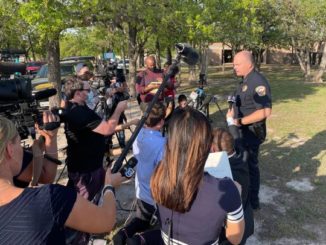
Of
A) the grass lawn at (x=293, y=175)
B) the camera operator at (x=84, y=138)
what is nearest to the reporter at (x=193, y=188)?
the camera operator at (x=84, y=138)

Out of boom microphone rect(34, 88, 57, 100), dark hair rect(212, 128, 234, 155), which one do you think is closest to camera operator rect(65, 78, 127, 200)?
boom microphone rect(34, 88, 57, 100)

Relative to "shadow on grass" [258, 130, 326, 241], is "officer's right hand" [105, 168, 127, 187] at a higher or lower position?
higher

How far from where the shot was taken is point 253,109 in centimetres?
462

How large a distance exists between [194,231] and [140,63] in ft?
108

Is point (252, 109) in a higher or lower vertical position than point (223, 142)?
higher

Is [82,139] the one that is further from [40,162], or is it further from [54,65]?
[54,65]

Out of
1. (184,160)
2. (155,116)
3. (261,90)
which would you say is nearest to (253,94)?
(261,90)

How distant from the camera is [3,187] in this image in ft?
5.41

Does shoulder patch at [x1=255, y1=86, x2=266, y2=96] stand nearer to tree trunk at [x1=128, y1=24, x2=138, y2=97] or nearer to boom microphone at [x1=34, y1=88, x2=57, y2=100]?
boom microphone at [x1=34, y1=88, x2=57, y2=100]

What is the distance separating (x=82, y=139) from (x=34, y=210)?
2015mm

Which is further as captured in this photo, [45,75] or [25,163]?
[45,75]

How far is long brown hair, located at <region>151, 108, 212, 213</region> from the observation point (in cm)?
195

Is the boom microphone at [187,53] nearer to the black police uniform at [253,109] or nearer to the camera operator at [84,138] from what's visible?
the camera operator at [84,138]

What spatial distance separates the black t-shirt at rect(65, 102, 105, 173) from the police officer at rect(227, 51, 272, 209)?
1867 millimetres
